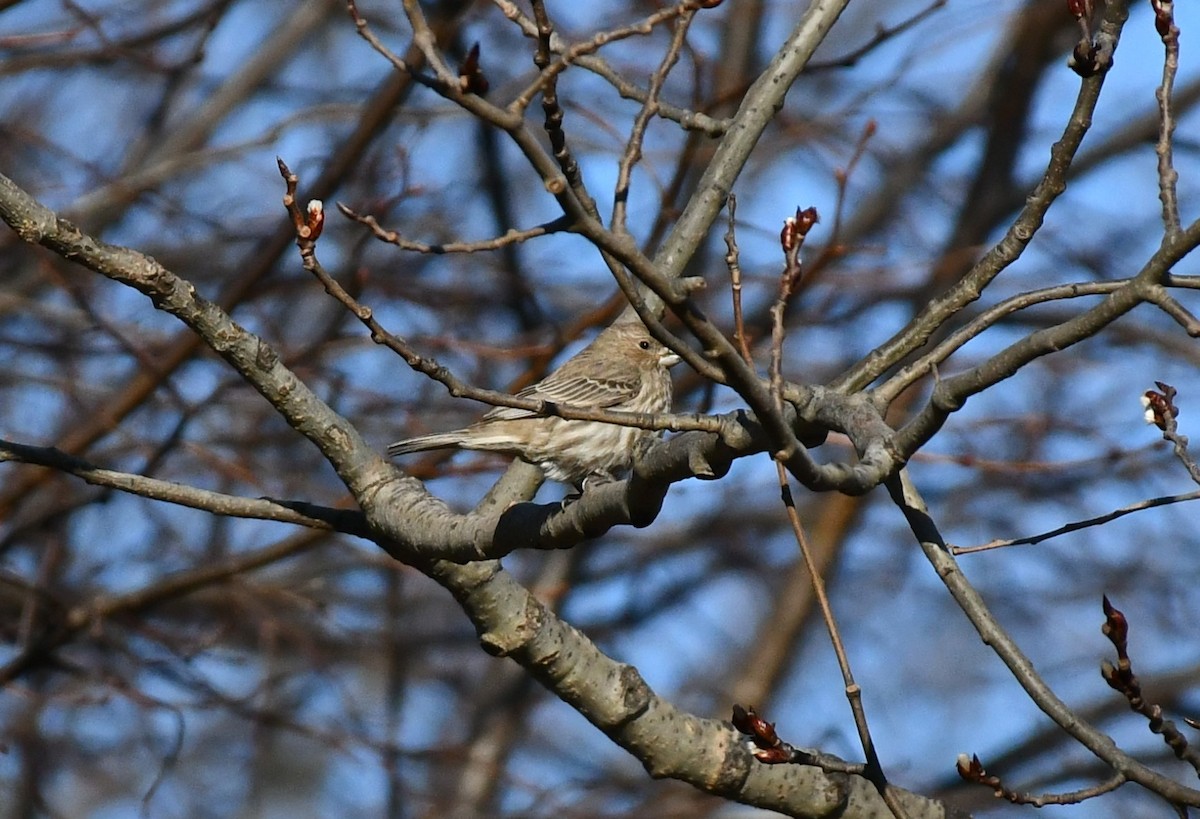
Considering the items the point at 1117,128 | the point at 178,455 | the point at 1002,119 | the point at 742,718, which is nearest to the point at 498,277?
the point at 178,455

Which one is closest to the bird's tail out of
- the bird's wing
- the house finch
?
the house finch

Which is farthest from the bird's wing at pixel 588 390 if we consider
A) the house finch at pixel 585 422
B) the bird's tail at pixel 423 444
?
the bird's tail at pixel 423 444

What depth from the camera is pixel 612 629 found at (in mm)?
11133

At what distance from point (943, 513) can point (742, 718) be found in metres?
8.45

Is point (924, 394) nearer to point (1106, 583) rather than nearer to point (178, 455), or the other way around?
point (1106, 583)

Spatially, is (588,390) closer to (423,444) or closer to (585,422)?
(423,444)

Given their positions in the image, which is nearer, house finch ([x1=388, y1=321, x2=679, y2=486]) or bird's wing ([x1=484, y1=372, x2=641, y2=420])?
house finch ([x1=388, y1=321, x2=679, y2=486])

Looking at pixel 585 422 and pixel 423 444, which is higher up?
pixel 423 444

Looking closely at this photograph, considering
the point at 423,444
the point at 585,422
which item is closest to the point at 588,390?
the point at 423,444

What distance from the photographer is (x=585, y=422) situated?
4738mm

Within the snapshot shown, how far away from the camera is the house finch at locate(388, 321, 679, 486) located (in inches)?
215

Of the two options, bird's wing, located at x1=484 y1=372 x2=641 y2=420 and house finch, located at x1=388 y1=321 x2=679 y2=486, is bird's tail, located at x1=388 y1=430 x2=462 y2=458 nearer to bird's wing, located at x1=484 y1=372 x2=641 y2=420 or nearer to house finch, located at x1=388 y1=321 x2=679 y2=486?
house finch, located at x1=388 y1=321 x2=679 y2=486

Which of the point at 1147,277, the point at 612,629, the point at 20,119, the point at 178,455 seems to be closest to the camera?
the point at 1147,277

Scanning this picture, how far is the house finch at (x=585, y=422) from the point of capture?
215 inches
